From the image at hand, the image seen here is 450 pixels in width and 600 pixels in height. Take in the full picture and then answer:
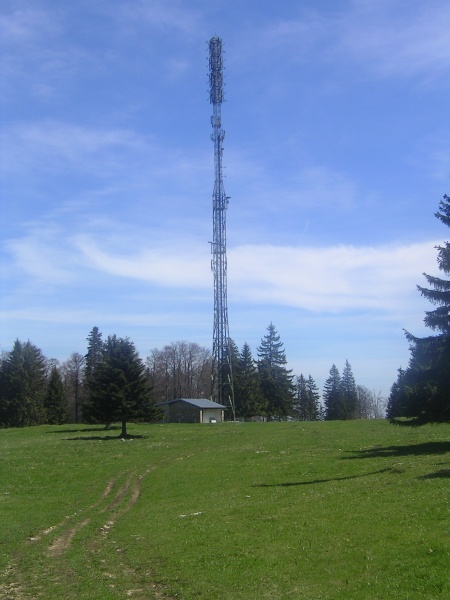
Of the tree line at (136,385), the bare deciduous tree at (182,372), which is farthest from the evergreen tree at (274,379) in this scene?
the bare deciduous tree at (182,372)

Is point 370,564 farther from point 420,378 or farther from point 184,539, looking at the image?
point 420,378

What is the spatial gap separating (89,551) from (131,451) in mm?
28766

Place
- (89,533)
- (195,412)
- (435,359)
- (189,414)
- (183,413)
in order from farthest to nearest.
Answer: (183,413)
(189,414)
(195,412)
(435,359)
(89,533)

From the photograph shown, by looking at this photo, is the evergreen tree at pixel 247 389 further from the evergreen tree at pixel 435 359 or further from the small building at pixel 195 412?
the evergreen tree at pixel 435 359

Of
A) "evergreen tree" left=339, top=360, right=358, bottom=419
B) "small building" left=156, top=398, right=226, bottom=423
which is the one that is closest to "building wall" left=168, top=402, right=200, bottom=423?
"small building" left=156, top=398, right=226, bottom=423

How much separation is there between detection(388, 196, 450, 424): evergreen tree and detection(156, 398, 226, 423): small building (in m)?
52.8

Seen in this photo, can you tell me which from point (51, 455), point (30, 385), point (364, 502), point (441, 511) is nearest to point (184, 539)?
point (364, 502)

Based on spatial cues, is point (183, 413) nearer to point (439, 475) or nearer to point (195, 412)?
point (195, 412)

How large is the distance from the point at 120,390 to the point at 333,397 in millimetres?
77630

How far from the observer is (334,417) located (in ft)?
409

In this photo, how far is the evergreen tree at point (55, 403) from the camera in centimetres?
10006

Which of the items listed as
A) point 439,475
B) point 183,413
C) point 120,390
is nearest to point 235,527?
point 439,475

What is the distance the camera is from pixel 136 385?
196 ft

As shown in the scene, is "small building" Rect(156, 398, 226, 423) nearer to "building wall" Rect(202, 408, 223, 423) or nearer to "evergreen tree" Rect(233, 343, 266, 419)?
"building wall" Rect(202, 408, 223, 423)
